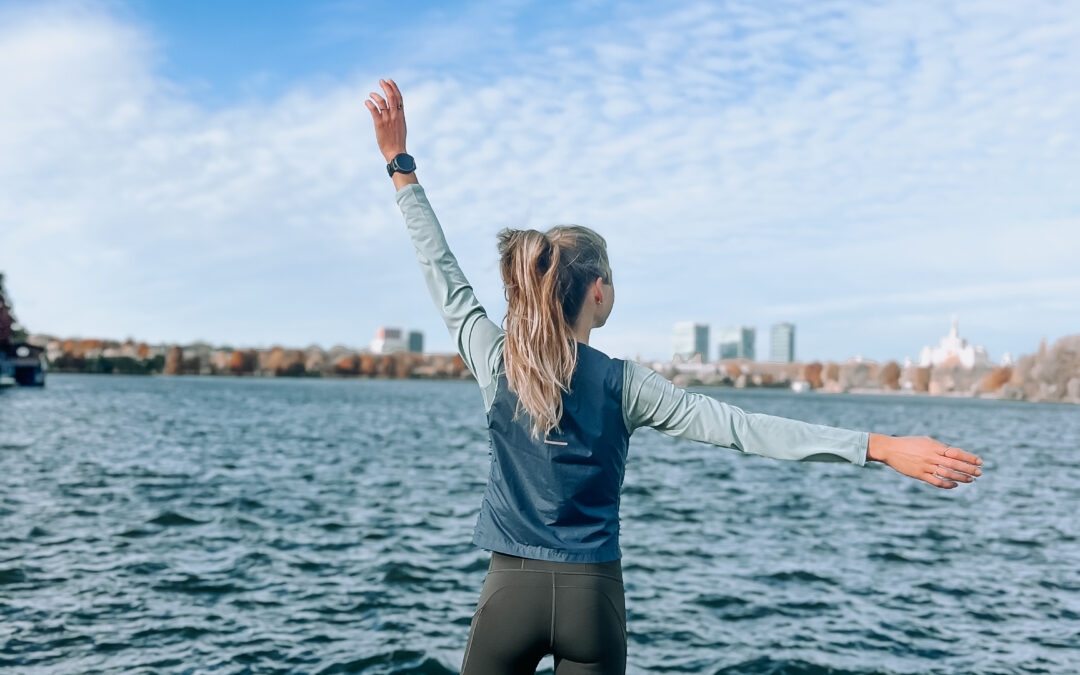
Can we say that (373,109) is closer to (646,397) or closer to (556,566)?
(646,397)

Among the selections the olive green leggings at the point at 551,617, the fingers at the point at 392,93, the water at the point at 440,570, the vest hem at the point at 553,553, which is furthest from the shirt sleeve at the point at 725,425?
the water at the point at 440,570

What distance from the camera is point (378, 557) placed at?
56.6 ft

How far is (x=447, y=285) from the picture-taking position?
11.6 ft

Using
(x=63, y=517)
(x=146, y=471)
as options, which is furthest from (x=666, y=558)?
(x=146, y=471)

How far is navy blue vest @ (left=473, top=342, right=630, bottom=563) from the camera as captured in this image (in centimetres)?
318

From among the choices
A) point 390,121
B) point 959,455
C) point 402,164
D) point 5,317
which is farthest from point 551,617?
point 5,317

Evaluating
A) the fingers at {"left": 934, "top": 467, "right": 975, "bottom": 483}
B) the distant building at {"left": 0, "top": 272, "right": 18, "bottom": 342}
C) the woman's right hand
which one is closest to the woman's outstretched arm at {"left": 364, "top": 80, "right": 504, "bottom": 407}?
the woman's right hand

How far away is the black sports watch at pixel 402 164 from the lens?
367cm

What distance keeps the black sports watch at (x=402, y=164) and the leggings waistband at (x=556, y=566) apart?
1684mm

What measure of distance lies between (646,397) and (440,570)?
45.4 ft

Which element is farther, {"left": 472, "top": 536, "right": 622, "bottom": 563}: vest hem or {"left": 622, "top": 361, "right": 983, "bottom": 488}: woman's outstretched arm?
{"left": 472, "top": 536, "right": 622, "bottom": 563}: vest hem

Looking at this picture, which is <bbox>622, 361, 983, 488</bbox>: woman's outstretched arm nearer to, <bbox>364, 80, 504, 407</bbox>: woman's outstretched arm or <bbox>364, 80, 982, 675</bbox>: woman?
<bbox>364, 80, 982, 675</bbox>: woman

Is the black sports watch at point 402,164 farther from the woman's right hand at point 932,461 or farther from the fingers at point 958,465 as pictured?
the fingers at point 958,465

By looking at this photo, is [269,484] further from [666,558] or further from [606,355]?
[606,355]
